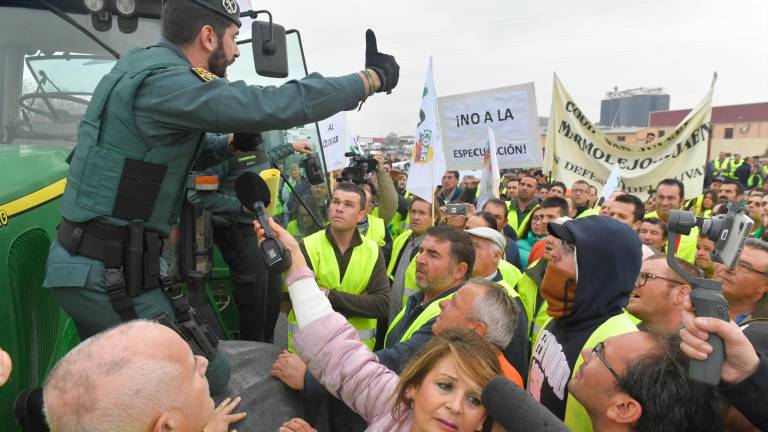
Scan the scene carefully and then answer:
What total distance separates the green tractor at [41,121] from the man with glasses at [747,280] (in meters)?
2.58

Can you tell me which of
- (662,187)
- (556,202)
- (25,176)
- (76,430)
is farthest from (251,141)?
(662,187)

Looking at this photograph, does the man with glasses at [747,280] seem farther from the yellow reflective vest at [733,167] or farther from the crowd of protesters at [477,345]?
the yellow reflective vest at [733,167]

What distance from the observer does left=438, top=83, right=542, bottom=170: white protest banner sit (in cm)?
734

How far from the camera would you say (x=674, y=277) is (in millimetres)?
2830

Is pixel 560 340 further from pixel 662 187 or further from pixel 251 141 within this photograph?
Answer: pixel 662 187

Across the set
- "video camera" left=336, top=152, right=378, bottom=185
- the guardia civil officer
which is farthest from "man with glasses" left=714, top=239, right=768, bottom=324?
"video camera" left=336, top=152, right=378, bottom=185

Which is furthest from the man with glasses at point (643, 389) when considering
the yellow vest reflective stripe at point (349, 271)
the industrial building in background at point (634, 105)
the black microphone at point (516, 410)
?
the industrial building in background at point (634, 105)

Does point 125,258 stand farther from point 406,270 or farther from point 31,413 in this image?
point 406,270

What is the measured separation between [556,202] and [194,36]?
4.06 m

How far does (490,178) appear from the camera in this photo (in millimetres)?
6785

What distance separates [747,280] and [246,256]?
293cm

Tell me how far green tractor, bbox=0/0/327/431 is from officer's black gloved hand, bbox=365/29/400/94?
458 millimetres

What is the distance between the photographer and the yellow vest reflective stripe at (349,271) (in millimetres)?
3912

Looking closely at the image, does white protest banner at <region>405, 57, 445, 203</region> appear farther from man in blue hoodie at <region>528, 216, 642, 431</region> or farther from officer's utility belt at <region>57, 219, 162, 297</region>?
officer's utility belt at <region>57, 219, 162, 297</region>
